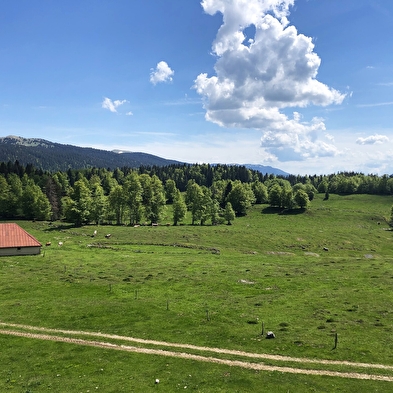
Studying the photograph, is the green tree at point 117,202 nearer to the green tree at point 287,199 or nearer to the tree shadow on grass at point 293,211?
the tree shadow on grass at point 293,211

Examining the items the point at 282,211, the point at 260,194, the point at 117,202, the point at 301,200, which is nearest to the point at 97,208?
the point at 117,202

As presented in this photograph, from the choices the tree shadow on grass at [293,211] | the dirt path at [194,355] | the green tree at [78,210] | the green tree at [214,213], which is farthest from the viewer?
the tree shadow on grass at [293,211]

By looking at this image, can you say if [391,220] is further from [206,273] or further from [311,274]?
[206,273]

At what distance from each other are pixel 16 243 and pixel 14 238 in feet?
5.04

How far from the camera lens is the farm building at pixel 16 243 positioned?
63.4m

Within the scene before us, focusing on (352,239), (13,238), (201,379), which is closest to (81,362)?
(201,379)

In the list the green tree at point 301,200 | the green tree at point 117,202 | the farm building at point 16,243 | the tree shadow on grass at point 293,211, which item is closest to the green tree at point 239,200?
the tree shadow on grass at point 293,211

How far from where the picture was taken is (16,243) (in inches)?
2527

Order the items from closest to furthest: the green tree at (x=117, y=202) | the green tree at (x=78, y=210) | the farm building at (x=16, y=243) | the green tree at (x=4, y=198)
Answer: the farm building at (x=16, y=243)
the green tree at (x=78, y=210)
the green tree at (x=117, y=202)
the green tree at (x=4, y=198)

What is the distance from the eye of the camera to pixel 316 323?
3231 centimetres

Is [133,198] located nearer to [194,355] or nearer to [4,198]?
[4,198]

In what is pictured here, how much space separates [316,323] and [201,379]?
54.7ft

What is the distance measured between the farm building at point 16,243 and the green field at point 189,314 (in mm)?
2706

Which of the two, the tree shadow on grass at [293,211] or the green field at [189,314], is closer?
the green field at [189,314]
